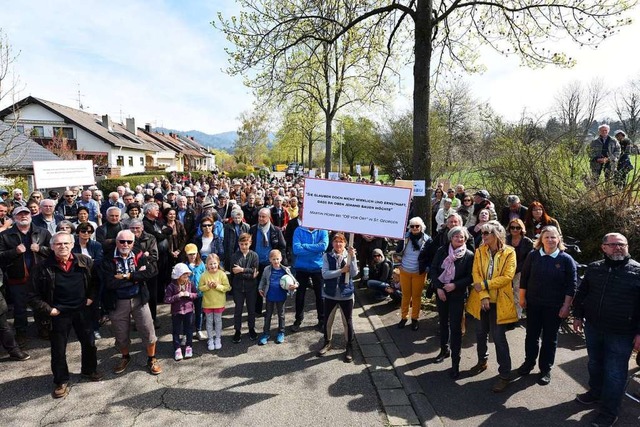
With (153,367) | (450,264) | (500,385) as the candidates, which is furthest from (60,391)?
(500,385)

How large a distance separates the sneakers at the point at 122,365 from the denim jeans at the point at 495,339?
462cm

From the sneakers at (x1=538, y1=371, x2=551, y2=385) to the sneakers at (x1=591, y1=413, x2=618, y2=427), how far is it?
0.69 metres

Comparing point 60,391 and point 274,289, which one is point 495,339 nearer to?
point 274,289

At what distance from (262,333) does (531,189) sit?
7.87 m

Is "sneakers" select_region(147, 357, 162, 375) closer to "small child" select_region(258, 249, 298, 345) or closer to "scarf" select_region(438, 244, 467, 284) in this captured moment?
"small child" select_region(258, 249, 298, 345)

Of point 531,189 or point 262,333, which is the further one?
point 531,189

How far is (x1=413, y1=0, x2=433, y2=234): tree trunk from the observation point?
768 cm

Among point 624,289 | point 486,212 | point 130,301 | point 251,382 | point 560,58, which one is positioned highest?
point 560,58

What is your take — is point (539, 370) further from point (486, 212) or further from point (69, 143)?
point (69, 143)

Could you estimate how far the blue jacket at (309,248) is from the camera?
604cm

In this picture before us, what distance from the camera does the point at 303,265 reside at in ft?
20.0

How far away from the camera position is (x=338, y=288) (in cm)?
520

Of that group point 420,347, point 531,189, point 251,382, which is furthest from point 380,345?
point 531,189

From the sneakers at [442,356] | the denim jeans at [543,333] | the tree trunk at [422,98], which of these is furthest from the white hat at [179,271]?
the tree trunk at [422,98]
